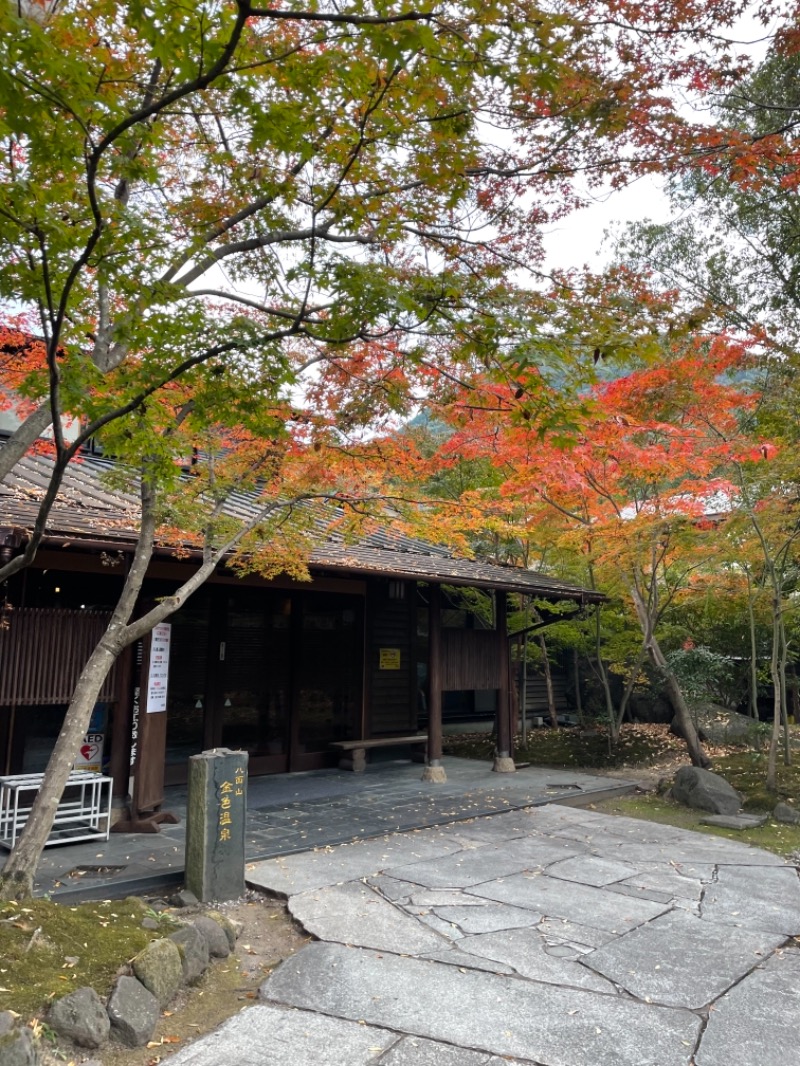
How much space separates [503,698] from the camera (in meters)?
12.3

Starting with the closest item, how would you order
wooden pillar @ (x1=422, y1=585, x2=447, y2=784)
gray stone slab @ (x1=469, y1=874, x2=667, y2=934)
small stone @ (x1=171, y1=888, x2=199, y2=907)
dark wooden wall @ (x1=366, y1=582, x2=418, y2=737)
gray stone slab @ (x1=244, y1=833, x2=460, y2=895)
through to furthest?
A: gray stone slab @ (x1=469, y1=874, x2=667, y2=934) < small stone @ (x1=171, y1=888, x2=199, y2=907) < gray stone slab @ (x1=244, y1=833, x2=460, y2=895) < wooden pillar @ (x1=422, y1=585, x2=447, y2=784) < dark wooden wall @ (x1=366, y1=582, x2=418, y2=737)

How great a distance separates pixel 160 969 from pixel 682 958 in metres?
3.26

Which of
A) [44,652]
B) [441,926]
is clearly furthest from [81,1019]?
[44,652]

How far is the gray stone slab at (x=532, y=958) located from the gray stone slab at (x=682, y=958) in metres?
0.14

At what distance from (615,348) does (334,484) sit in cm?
347

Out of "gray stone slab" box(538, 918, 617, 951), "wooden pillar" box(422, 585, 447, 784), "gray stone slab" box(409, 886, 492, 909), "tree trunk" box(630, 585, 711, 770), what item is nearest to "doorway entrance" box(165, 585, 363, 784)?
"wooden pillar" box(422, 585, 447, 784)

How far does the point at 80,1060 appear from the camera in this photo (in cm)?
348

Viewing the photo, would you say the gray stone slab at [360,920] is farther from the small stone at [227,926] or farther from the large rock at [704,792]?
the large rock at [704,792]

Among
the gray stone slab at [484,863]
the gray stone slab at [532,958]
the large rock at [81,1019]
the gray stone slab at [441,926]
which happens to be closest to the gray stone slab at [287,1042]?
the large rock at [81,1019]

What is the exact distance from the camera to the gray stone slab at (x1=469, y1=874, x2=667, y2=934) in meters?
5.53

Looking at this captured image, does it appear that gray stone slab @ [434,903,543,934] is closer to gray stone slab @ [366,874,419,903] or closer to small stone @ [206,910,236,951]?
gray stone slab @ [366,874,419,903]

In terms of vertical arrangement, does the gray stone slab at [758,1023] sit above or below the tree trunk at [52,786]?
below

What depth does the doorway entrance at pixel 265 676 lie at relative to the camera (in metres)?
10.1

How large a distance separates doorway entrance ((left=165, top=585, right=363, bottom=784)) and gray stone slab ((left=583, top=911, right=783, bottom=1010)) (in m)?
6.54
